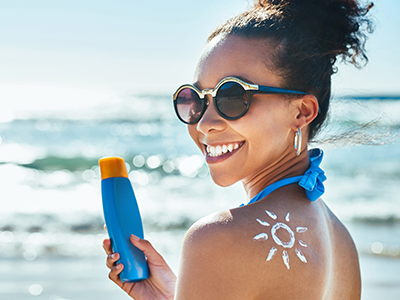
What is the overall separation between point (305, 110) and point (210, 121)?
1.25 feet

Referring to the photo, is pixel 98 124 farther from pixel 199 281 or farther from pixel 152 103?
pixel 199 281

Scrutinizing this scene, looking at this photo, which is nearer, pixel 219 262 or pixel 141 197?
pixel 219 262

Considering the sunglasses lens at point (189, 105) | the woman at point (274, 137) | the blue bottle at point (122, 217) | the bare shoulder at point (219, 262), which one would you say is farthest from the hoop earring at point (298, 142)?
the blue bottle at point (122, 217)

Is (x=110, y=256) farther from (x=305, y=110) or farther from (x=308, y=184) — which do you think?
(x=305, y=110)

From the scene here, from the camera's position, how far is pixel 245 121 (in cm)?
175

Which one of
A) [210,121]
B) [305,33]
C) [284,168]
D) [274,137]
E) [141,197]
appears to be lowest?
[284,168]

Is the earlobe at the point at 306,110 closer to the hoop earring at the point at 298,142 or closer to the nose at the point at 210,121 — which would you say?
the hoop earring at the point at 298,142

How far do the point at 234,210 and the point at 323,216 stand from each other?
1.52 ft

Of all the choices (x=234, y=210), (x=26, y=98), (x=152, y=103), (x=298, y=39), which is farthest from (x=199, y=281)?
(x=26, y=98)

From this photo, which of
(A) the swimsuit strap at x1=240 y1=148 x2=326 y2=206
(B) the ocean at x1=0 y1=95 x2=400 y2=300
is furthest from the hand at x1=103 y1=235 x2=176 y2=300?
(B) the ocean at x1=0 y1=95 x2=400 y2=300

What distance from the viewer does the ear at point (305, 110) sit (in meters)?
1.82

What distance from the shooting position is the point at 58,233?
7.88m

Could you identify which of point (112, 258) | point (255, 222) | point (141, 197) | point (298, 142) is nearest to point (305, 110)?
point (298, 142)

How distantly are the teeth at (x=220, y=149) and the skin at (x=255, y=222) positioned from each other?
2 cm
